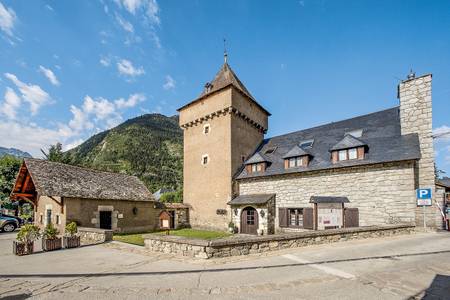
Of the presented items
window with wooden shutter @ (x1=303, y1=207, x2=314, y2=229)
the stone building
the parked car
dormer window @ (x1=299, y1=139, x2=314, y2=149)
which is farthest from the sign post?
the parked car

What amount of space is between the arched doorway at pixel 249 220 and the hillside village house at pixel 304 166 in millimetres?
73

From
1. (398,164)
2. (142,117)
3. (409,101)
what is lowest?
(398,164)

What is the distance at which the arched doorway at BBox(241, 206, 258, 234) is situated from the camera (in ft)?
61.2

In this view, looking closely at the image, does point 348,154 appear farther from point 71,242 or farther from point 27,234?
point 27,234

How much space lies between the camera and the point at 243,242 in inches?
351

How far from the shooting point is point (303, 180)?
18.3m

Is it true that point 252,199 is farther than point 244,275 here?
Yes

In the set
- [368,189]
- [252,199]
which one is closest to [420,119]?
[368,189]

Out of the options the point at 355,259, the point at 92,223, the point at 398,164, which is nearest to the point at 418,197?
the point at 398,164

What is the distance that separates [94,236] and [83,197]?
14.3 feet

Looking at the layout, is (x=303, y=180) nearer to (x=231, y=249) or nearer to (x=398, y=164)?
(x=398, y=164)

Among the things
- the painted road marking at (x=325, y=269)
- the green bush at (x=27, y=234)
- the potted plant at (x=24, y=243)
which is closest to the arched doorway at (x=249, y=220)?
the painted road marking at (x=325, y=269)

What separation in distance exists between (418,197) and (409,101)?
6.96 m

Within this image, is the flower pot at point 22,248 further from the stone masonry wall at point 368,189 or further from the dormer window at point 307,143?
the dormer window at point 307,143
